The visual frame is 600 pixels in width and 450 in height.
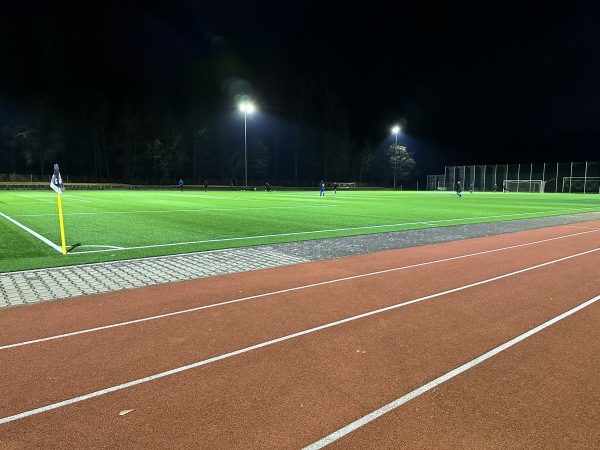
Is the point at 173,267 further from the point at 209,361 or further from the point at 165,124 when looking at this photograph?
the point at 165,124

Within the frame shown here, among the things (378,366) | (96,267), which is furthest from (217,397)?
(96,267)

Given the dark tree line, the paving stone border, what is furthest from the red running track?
the dark tree line

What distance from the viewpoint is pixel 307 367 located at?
153 inches

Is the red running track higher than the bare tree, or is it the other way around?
the bare tree

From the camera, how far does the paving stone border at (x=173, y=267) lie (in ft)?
21.1

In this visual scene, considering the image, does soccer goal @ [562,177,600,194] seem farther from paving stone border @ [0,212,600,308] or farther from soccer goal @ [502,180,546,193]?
paving stone border @ [0,212,600,308]

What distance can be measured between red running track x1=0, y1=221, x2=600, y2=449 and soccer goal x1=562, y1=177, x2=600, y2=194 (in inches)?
2713

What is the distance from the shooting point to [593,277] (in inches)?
292

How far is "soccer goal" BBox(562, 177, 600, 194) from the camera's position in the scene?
62.5 m

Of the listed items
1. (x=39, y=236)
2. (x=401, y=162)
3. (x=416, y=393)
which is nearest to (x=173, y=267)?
(x=416, y=393)

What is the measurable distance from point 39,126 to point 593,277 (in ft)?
240

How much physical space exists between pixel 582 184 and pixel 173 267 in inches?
2870

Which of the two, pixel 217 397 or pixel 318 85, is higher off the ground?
pixel 318 85

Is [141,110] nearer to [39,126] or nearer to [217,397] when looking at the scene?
[39,126]
